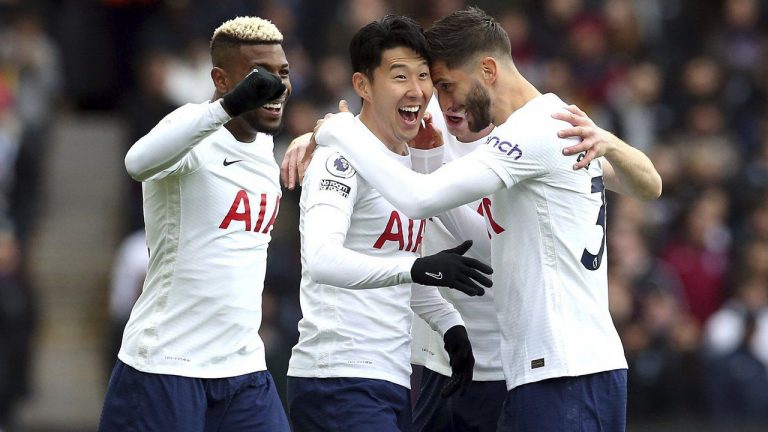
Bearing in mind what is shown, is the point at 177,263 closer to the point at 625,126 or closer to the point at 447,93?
the point at 447,93

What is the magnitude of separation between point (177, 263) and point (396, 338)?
1.02 metres

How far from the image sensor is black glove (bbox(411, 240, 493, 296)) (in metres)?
5.76

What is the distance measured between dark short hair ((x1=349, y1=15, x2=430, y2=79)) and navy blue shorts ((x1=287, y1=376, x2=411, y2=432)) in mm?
1367

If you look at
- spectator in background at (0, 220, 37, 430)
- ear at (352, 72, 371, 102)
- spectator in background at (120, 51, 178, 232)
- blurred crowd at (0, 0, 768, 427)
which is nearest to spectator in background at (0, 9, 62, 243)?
blurred crowd at (0, 0, 768, 427)

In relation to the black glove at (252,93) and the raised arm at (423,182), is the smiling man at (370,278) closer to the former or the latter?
the raised arm at (423,182)

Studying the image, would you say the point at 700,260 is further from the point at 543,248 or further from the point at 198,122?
the point at 198,122

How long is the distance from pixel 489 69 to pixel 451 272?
1.03 metres

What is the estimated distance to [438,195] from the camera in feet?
19.6

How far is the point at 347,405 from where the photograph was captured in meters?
6.09

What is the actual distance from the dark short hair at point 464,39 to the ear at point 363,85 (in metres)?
0.31

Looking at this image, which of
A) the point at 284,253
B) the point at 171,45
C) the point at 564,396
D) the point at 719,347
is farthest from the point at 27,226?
the point at 564,396

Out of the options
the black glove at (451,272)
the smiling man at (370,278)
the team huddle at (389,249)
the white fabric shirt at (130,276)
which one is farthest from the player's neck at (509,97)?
the white fabric shirt at (130,276)

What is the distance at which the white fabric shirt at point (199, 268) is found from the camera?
6348mm

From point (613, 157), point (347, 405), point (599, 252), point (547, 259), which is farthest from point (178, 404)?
point (613, 157)
